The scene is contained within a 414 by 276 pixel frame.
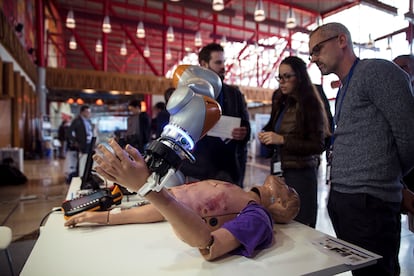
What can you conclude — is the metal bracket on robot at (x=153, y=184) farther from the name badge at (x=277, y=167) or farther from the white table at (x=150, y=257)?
the name badge at (x=277, y=167)

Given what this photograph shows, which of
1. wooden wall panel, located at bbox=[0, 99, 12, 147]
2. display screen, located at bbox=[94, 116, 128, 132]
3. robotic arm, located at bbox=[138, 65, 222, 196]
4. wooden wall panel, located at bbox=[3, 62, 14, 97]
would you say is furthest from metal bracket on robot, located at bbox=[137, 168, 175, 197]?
display screen, located at bbox=[94, 116, 128, 132]

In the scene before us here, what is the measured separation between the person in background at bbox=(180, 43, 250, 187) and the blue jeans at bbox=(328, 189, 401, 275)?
740mm

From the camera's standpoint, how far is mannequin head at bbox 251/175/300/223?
1221mm

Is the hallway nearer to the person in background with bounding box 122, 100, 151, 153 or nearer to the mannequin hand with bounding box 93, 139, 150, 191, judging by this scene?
the person in background with bounding box 122, 100, 151, 153

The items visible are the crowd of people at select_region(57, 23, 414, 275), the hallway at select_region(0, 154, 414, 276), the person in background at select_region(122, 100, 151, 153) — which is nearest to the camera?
the crowd of people at select_region(57, 23, 414, 275)

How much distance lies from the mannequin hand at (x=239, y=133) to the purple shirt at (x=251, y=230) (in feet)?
2.26

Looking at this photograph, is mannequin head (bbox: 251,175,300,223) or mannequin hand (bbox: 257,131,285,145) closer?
mannequin head (bbox: 251,175,300,223)

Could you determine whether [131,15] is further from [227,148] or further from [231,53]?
[227,148]

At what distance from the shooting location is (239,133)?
173cm

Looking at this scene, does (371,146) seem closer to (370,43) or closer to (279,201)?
(279,201)

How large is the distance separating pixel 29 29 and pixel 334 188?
9.97 m

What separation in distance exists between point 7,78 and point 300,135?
235 inches

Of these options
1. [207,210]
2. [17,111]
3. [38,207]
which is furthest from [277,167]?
[17,111]

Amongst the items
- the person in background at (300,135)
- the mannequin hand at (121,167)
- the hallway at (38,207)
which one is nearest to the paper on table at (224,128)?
the person in background at (300,135)
